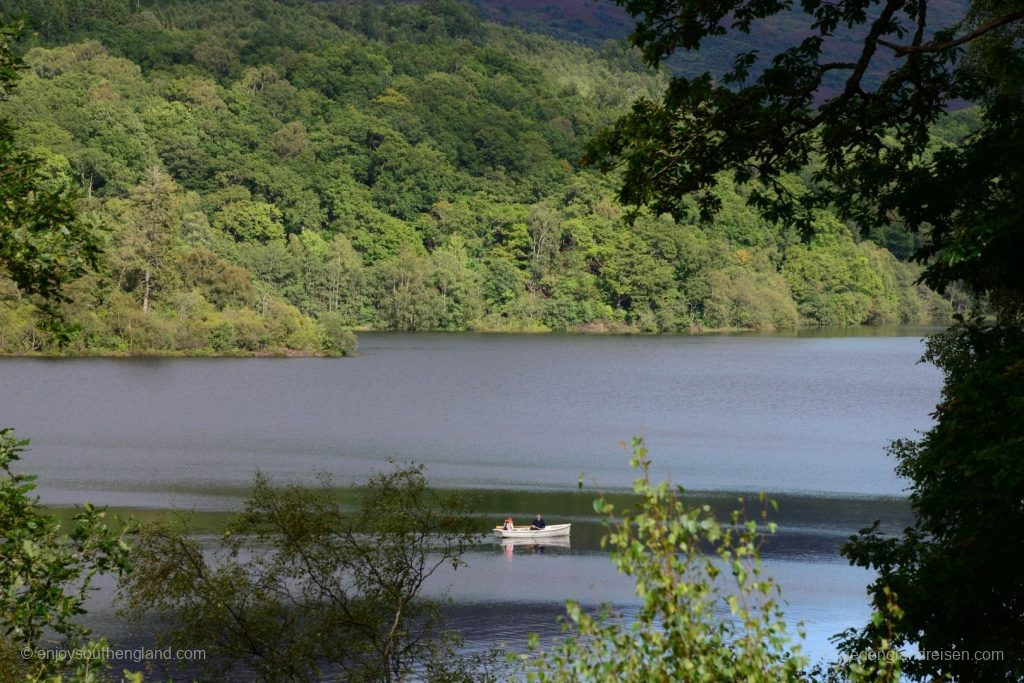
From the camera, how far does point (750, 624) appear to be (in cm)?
587

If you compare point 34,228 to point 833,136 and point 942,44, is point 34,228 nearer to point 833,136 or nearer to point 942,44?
point 833,136

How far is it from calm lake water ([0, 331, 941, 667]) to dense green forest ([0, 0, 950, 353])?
778 centimetres

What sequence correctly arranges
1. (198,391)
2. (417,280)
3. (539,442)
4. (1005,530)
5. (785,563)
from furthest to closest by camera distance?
(417,280)
(198,391)
(539,442)
(785,563)
(1005,530)

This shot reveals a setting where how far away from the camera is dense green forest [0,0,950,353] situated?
80562mm

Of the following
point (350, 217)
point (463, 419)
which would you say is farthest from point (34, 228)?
point (350, 217)

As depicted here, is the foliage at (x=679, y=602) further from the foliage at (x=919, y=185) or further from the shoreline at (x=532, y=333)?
the shoreline at (x=532, y=333)

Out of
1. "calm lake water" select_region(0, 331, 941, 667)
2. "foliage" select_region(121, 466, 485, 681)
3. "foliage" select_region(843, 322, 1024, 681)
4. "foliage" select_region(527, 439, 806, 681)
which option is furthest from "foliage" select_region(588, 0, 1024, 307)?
"calm lake water" select_region(0, 331, 941, 667)

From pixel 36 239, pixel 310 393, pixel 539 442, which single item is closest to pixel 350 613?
pixel 36 239

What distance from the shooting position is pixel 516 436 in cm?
4641

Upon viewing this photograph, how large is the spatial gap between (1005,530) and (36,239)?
27.7 feet

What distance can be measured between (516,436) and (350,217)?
7471cm

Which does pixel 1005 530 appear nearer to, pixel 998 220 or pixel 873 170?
pixel 998 220

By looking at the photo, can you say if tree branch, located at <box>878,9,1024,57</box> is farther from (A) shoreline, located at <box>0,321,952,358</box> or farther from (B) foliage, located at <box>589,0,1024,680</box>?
(A) shoreline, located at <box>0,321,952,358</box>

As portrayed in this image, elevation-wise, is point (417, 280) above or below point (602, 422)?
above
